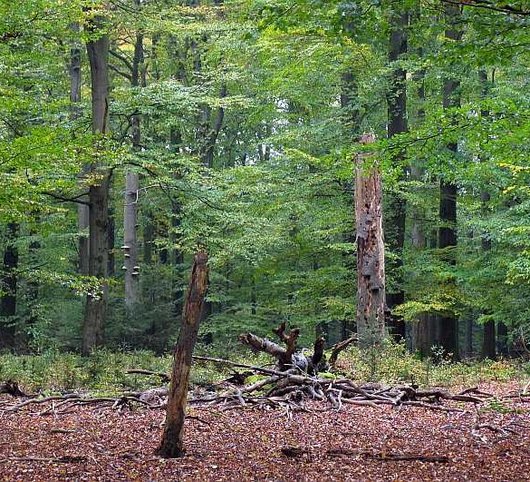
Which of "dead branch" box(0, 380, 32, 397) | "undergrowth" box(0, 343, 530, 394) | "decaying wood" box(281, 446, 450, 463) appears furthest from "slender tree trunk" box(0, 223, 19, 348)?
"decaying wood" box(281, 446, 450, 463)

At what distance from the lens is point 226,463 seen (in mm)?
6047

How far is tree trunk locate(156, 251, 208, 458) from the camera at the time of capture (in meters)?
5.89

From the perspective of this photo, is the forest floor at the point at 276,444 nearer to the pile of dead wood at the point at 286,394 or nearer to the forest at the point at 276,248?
the forest at the point at 276,248

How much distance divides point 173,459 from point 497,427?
139 inches

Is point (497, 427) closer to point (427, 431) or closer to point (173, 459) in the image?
point (427, 431)

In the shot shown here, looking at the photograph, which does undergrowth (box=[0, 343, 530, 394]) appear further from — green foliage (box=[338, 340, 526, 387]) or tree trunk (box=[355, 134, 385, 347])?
tree trunk (box=[355, 134, 385, 347])

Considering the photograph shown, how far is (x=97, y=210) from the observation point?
16016mm

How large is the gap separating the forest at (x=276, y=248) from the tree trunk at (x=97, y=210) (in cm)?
5

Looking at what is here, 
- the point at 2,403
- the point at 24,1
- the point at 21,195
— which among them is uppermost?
the point at 24,1

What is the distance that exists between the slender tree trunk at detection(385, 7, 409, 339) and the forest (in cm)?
7

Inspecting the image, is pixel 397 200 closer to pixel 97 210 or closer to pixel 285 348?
pixel 97 210

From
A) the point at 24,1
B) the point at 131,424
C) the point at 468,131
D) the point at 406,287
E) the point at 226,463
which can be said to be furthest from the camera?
the point at 406,287

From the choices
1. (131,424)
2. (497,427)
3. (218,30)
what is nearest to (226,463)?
(131,424)

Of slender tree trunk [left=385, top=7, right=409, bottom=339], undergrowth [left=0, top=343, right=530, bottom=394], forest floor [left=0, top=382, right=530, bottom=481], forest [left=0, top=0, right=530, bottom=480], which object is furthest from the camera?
slender tree trunk [left=385, top=7, right=409, bottom=339]
